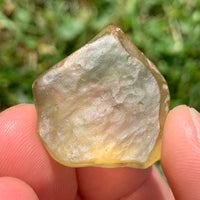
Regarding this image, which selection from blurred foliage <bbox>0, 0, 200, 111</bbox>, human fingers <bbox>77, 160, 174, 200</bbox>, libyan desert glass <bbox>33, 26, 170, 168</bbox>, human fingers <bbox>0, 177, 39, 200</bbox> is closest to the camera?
human fingers <bbox>0, 177, 39, 200</bbox>

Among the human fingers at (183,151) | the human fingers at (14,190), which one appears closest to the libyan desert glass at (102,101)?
the human fingers at (183,151)

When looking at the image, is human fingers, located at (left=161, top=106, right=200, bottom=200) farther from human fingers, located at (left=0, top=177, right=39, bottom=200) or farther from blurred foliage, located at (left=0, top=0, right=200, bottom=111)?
blurred foliage, located at (left=0, top=0, right=200, bottom=111)

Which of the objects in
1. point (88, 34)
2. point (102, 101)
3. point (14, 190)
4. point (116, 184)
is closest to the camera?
point (14, 190)

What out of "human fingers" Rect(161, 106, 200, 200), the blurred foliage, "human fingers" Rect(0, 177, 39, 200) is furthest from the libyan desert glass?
the blurred foliage

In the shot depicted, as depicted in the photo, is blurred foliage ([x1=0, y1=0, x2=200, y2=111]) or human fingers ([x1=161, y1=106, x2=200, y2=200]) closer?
human fingers ([x1=161, y1=106, x2=200, y2=200])

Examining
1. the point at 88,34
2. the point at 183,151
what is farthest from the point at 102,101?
the point at 88,34

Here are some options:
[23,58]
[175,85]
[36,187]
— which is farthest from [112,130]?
[23,58]

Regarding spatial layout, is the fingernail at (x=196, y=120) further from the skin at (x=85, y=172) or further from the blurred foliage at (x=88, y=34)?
the blurred foliage at (x=88, y=34)

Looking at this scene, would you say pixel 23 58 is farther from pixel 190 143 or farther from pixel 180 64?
pixel 190 143

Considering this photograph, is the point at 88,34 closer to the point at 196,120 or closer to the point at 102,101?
the point at 102,101
